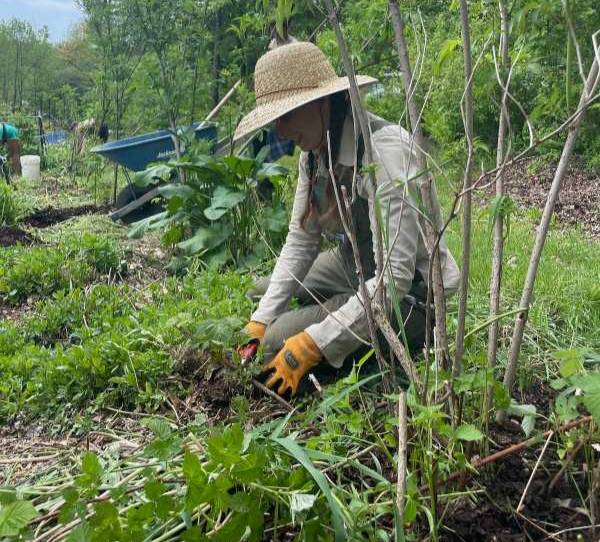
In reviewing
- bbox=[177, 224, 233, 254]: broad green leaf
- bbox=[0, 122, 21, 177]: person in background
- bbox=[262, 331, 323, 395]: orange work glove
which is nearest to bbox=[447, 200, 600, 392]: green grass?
bbox=[262, 331, 323, 395]: orange work glove

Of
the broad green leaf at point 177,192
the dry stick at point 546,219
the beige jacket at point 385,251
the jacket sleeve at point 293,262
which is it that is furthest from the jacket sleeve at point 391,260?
the broad green leaf at point 177,192

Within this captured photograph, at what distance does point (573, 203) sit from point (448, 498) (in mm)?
5555

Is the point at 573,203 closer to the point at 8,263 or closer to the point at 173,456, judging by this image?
the point at 8,263

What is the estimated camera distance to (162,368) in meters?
2.79

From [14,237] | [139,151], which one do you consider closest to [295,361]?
[14,237]

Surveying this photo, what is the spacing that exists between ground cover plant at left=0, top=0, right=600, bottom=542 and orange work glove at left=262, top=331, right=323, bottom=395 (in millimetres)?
73

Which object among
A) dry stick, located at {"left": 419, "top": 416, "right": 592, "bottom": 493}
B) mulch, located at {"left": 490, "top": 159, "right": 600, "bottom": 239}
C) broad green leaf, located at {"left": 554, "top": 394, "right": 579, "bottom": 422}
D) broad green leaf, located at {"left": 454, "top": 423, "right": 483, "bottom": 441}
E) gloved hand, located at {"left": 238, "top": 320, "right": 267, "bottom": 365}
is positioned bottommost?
mulch, located at {"left": 490, "top": 159, "right": 600, "bottom": 239}

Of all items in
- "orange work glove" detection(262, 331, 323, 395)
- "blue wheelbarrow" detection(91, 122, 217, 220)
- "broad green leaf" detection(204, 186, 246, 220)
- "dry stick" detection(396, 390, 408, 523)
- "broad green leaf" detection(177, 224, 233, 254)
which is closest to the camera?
"dry stick" detection(396, 390, 408, 523)

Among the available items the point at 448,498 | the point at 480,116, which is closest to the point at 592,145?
the point at 480,116

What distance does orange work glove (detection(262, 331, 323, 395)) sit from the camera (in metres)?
2.57

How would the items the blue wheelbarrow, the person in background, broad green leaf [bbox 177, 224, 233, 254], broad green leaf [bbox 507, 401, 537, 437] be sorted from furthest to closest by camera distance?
the person in background → the blue wheelbarrow → broad green leaf [bbox 177, 224, 233, 254] → broad green leaf [bbox 507, 401, 537, 437]

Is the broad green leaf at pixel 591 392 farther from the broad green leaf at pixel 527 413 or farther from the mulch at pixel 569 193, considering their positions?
the mulch at pixel 569 193

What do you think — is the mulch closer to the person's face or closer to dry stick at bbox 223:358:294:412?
the person's face

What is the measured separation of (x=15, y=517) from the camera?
144 centimetres
